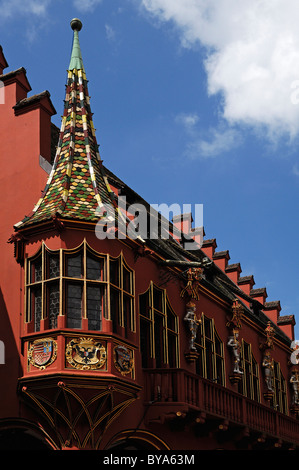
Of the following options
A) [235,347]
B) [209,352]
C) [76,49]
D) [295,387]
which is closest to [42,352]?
[209,352]

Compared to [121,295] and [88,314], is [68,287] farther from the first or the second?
[121,295]

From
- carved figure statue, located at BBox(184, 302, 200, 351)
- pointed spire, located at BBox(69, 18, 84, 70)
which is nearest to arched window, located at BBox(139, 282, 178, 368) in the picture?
carved figure statue, located at BBox(184, 302, 200, 351)

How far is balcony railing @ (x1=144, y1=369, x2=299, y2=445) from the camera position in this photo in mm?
23094

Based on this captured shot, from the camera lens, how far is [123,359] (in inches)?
827

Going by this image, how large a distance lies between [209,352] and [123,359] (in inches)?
307

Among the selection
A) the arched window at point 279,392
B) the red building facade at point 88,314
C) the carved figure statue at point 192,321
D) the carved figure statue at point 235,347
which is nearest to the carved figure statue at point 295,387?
the arched window at point 279,392

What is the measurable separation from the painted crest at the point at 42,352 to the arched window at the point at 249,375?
12031 millimetres

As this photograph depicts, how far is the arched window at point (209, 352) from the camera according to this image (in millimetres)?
27297

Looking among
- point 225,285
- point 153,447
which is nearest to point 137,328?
point 153,447

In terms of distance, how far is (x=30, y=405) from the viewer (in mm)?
20703

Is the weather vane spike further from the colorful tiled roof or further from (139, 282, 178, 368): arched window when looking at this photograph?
(139, 282, 178, 368): arched window

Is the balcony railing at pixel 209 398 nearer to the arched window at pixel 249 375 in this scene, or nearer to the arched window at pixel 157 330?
the arched window at pixel 157 330

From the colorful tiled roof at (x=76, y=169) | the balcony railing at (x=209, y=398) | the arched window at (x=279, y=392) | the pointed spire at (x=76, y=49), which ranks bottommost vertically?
the balcony railing at (x=209, y=398)

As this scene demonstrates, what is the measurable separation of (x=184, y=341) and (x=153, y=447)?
12.9 feet
